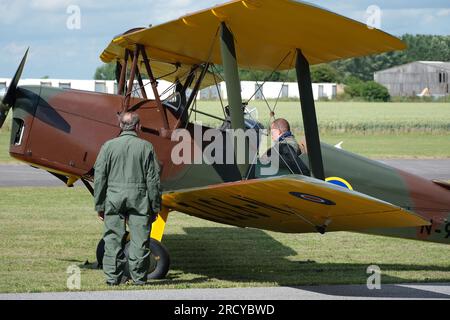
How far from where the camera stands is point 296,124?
39.9 m

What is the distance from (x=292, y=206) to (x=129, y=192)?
5.14 feet

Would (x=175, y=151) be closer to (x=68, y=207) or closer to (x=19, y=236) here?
(x=19, y=236)

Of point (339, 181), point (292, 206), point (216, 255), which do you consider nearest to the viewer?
point (292, 206)

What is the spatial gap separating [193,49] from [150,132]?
106 centimetres

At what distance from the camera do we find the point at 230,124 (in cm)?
900

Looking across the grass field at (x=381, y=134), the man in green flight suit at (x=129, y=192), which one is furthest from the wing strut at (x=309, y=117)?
the grass field at (x=381, y=134)

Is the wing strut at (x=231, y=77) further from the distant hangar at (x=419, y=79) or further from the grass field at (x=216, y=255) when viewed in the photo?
the distant hangar at (x=419, y=79)

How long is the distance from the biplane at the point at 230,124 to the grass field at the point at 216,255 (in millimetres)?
542

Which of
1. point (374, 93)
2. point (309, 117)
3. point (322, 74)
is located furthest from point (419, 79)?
point (309, 117)

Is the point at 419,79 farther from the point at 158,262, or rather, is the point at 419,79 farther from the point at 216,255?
the point at 158,262

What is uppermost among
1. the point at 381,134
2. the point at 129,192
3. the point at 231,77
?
the point at 231,77

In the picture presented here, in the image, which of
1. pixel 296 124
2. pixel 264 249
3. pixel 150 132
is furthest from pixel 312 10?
pixel 296 124

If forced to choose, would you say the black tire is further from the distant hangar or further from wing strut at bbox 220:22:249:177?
the distant hangar

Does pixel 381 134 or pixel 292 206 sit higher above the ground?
pixel 292 206
